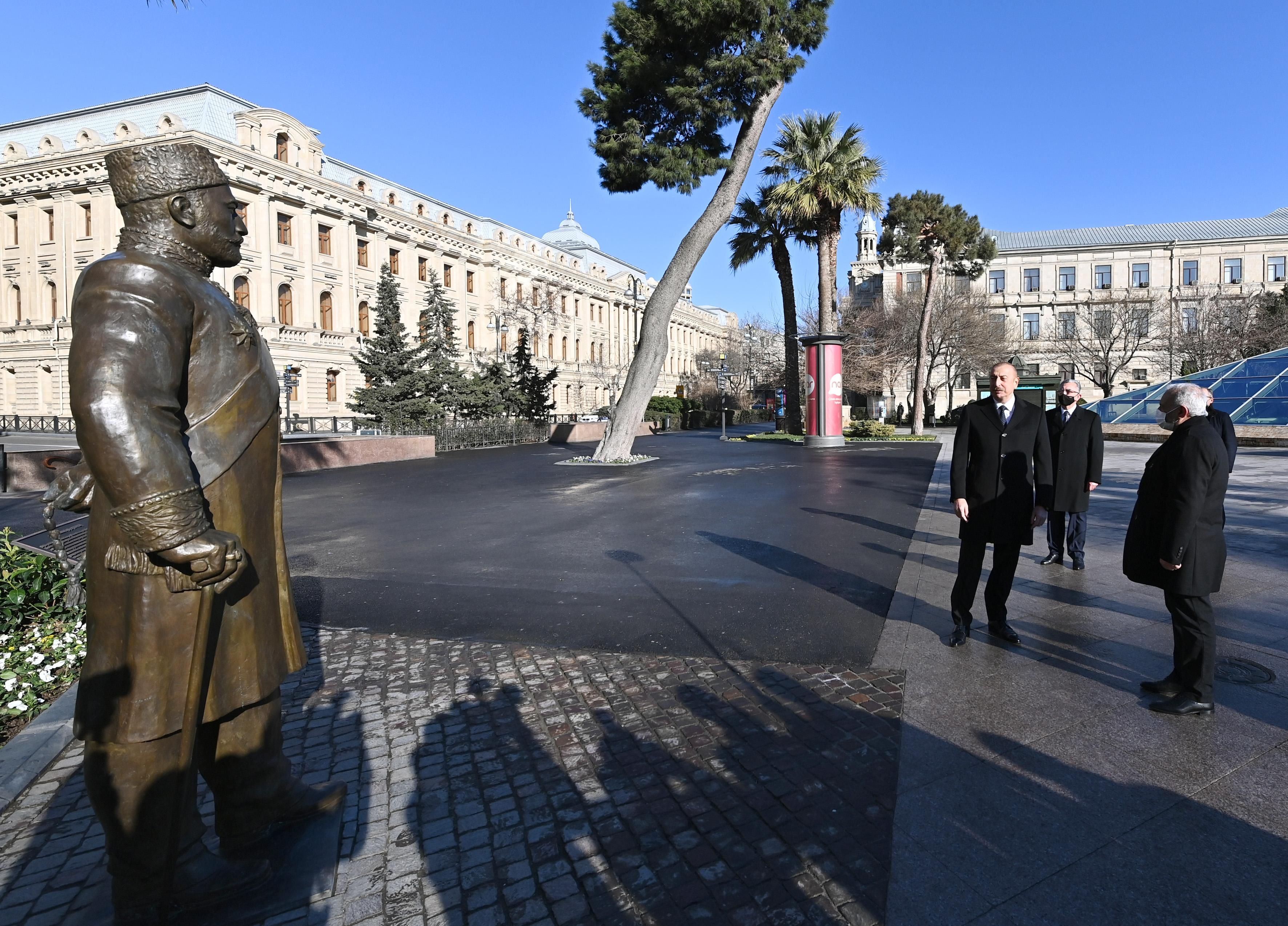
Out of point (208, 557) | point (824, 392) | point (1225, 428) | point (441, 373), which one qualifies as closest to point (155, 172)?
point (208, 557)

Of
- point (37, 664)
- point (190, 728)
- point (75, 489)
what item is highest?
point (75, 489)

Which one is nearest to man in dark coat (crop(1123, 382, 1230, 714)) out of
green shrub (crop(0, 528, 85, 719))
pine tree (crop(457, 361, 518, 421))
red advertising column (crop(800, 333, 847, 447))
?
green shrub (crop(0, 528, 85, 719))

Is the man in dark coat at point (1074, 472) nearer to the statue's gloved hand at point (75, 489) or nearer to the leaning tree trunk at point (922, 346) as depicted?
the statue's gloved hand at point (75, 489)

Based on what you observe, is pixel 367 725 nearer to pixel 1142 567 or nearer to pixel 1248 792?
pixel 1248 792

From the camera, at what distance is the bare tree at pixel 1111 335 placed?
51.8 metres

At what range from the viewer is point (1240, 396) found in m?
27.6

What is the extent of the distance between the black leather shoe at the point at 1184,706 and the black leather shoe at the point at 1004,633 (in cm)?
108

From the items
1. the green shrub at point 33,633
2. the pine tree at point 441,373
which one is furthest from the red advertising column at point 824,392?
the green shrub at point 33,633

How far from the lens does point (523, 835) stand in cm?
280

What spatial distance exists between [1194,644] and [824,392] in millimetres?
22995

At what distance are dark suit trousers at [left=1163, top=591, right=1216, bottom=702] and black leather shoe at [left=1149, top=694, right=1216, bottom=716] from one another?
24 millimetres

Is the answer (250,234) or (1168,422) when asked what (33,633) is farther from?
(250,234)

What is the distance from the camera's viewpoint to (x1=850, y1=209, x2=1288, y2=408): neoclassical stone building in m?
62.7

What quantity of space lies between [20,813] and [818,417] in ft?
82.0
